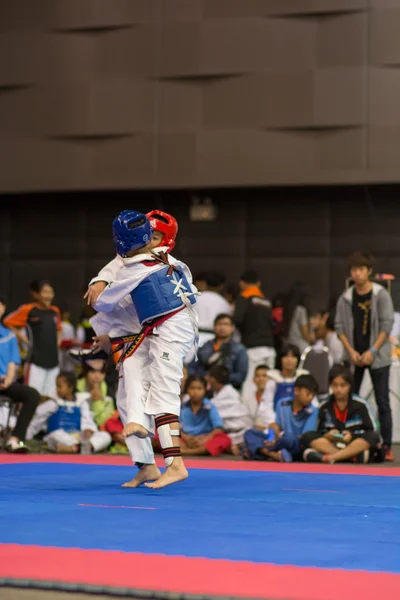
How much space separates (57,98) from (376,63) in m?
4.07

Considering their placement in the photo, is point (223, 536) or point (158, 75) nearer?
point (223, 536)

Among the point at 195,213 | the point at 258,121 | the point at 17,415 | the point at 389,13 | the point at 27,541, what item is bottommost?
the point at 17,415

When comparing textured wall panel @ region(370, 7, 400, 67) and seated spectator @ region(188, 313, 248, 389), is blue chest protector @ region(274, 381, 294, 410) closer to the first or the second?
seated spectator @ region(188, 313, 248, 389)

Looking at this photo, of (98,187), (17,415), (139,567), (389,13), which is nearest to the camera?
(139,567)

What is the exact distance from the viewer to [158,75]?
13320 mm

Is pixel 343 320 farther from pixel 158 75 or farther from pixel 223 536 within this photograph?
pixel 158 75

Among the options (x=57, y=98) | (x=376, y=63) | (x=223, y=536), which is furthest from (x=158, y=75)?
(x=223, y=536)

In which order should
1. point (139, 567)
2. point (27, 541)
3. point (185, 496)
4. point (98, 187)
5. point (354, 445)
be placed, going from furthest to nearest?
point (98, 187)
point (354, 445)
point (185, 496)
point (27, 541)
point (139, 567)

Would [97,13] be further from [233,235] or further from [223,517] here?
[223,517]

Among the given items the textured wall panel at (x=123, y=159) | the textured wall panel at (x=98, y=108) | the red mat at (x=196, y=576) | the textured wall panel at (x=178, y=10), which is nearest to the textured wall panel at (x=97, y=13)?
the textured wall panel at (x=178, y=10)

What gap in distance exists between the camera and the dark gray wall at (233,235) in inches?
528

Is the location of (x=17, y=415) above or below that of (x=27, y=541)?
below

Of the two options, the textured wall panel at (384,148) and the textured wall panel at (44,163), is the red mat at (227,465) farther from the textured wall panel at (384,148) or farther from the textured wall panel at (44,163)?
the textured wall panel at (44,163)

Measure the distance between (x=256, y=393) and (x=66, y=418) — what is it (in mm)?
1732
